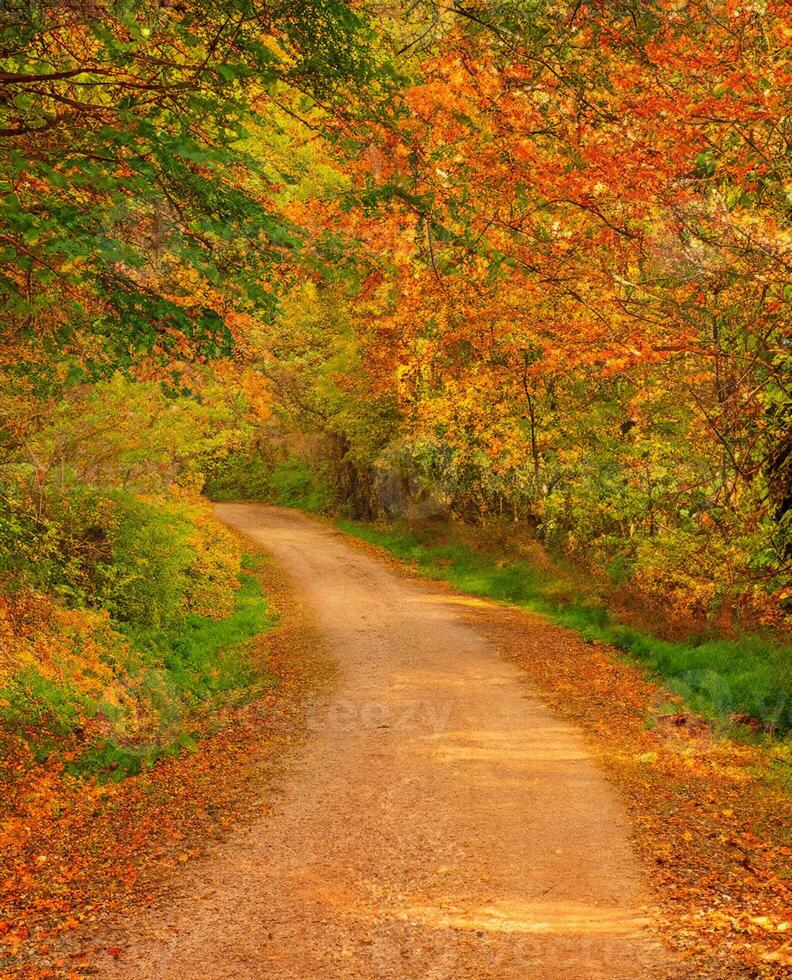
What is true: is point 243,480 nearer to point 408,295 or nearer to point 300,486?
point 300,486

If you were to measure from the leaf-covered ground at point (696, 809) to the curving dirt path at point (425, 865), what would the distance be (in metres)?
0.27

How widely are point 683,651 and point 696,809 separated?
4.58 meters

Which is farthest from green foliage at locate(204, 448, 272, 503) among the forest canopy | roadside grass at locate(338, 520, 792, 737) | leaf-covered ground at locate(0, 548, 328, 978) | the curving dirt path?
leaf-covered ground at locate(0, 548, 328, 978)

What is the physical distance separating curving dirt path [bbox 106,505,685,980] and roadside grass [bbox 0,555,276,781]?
1.86 m

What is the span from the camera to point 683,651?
11.9 metres

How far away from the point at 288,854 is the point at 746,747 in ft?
16.3

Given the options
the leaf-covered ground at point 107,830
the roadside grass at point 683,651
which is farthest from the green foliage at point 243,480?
the leaf-covered ground at point 107,830

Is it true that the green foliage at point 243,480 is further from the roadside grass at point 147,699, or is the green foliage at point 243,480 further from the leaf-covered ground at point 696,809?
the leaf-covered ground at point 696,809

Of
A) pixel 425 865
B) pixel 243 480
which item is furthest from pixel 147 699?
pixel 243 480

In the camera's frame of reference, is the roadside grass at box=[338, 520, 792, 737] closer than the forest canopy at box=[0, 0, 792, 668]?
No

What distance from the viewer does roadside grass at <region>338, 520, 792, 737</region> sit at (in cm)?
954

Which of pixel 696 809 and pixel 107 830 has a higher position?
pixel 696 809

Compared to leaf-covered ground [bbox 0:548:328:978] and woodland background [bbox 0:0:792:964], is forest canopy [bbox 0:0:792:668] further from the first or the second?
leaf-covered ground [bbox 0:548:328:978]

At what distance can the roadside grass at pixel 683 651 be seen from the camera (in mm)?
9539
